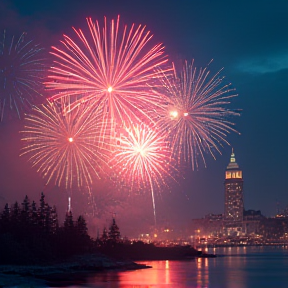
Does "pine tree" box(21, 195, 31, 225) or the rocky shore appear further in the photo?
"pine tree" box(21, 195, 31, 225)

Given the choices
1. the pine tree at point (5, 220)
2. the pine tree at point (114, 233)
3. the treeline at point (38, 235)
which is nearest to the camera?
the treeline at point (38, 235)

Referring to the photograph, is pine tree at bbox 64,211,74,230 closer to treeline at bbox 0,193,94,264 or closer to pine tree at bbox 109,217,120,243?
treeline at bbox 0,193,94,264

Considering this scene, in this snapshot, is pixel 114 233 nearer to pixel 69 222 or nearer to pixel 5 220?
pixel 69 222

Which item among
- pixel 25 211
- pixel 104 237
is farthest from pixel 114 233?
pixel 25 211

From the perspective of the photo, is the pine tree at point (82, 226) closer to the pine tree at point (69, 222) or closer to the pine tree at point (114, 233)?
the pine tree at point (69, 222)

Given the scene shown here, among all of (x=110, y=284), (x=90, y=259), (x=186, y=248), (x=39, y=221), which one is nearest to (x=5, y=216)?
(x=39, y=221)

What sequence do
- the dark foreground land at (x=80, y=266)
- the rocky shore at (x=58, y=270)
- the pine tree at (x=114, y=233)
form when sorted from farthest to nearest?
the pine tree at (x=114, y=233)
the dark foreground land at (x=80, y=266)
the rocky shore at (x=58, y=270)

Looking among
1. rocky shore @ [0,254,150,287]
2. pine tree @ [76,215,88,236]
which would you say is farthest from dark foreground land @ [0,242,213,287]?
pine tree @ [76,215,88,236]

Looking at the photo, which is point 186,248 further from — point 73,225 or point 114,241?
point 73,225

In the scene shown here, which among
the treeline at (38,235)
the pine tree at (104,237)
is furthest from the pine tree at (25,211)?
the pine tree at (104,237)
